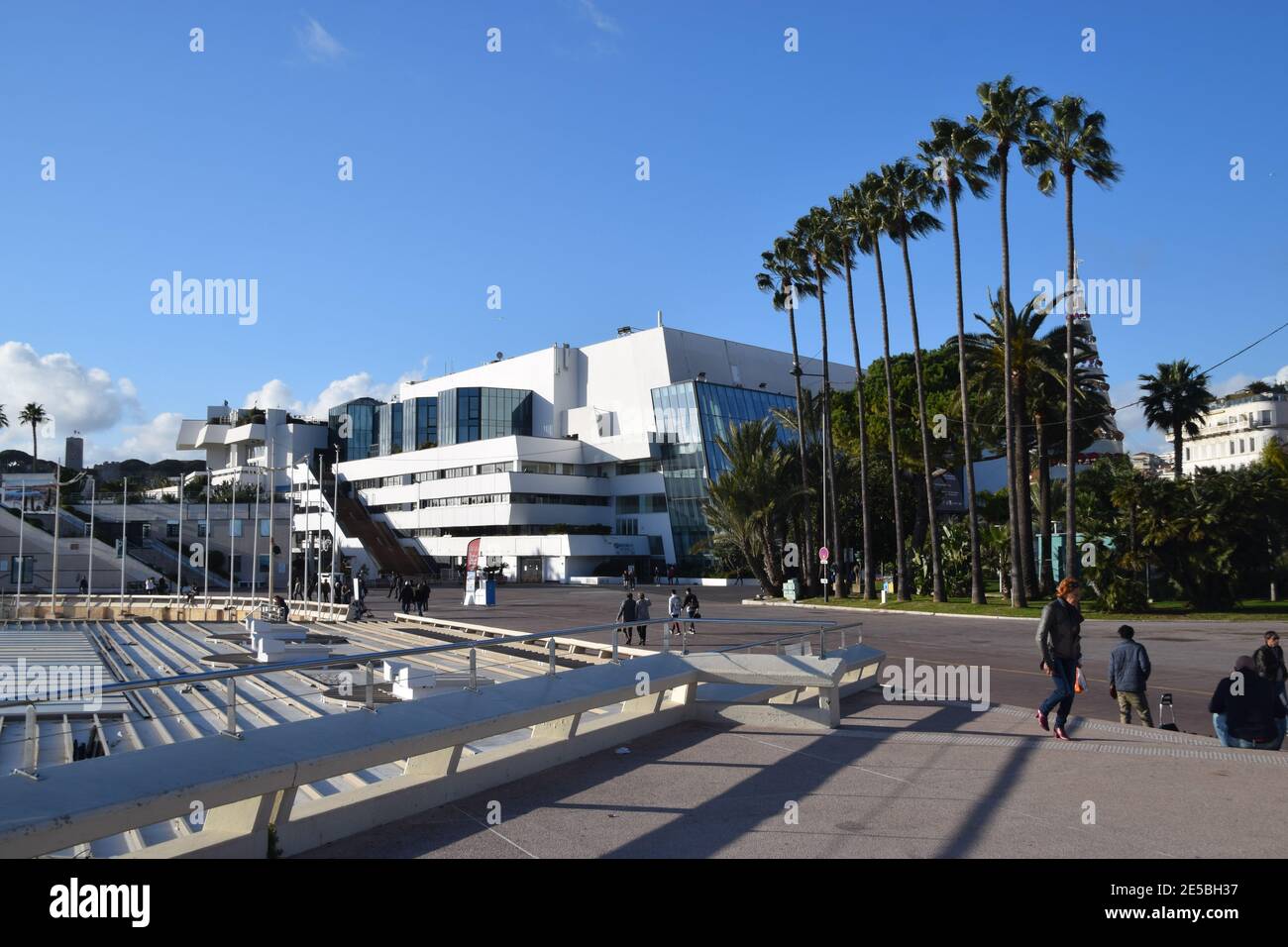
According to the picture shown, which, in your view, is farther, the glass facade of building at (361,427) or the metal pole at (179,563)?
the glass facade of building at (361,427)

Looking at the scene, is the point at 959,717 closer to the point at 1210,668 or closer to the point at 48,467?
the point at 1210,668

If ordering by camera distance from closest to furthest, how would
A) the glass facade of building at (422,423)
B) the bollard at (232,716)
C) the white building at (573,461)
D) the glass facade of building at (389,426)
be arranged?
the bollard at (232,716)
the white building at (573,461)
the glass facade of building at (422,423)
the glass facade of building at (389,426)

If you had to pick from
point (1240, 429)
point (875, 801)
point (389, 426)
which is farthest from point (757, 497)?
point (1240, 429)

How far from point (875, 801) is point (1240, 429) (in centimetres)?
13242

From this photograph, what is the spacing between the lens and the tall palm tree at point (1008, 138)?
38.5m

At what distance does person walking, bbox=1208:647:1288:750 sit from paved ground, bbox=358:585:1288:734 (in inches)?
147

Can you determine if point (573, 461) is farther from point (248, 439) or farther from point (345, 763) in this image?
point (345, 763)

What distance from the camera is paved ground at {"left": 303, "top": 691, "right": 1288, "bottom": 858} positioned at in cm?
597

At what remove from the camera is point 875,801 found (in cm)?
703

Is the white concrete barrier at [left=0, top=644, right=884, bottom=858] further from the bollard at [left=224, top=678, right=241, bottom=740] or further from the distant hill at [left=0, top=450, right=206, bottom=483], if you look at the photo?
the distant hill at [left=0, top=450, right=206, bottom=483]

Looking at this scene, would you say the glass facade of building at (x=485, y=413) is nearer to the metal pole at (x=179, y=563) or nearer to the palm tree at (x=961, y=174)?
the metal pole at (x=179, y=563)

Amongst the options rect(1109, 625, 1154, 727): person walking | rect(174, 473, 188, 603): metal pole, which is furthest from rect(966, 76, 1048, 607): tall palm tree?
rect(174, 473, 188, 603): metal pole

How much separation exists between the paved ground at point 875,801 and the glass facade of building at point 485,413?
8810cm

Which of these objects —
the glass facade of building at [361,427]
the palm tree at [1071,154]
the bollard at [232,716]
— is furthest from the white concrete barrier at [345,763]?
the glass facade of building at [361,427]
